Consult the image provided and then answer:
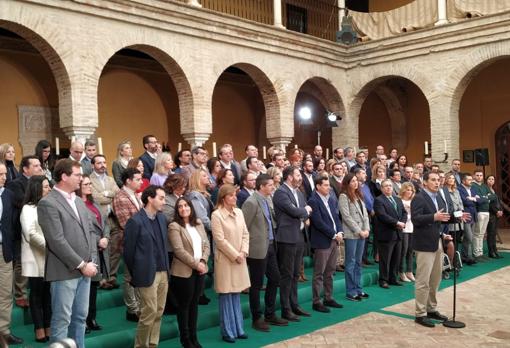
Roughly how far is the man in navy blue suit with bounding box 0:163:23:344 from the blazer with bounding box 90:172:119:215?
48.6 inches

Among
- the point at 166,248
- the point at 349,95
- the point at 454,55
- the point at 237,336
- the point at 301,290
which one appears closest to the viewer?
the point at 166,248

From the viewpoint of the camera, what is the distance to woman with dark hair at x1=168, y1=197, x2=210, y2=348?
4.68 m

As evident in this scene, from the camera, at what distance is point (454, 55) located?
12.4 meters

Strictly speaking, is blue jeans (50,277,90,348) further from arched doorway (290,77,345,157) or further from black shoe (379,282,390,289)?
arched doorway (290,77,345,157)

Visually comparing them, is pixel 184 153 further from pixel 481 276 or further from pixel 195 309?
pixel 481 276

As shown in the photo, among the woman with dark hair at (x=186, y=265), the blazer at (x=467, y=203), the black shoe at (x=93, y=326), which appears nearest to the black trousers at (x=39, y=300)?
the black shoe at (x=93, y=326)

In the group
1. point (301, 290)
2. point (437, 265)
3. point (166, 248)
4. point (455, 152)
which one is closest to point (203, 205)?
point (166, 248)

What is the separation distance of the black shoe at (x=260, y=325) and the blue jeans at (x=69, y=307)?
2.07 metres

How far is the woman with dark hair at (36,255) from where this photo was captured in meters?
4.43

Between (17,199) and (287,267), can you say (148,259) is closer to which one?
(17,199)

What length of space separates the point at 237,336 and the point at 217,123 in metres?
10.4

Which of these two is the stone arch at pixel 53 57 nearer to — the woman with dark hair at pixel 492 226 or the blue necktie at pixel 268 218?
the blue necktie at pixel 268 218

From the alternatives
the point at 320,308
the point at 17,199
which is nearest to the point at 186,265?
the point at 17,199

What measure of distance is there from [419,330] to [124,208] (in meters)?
3.39
